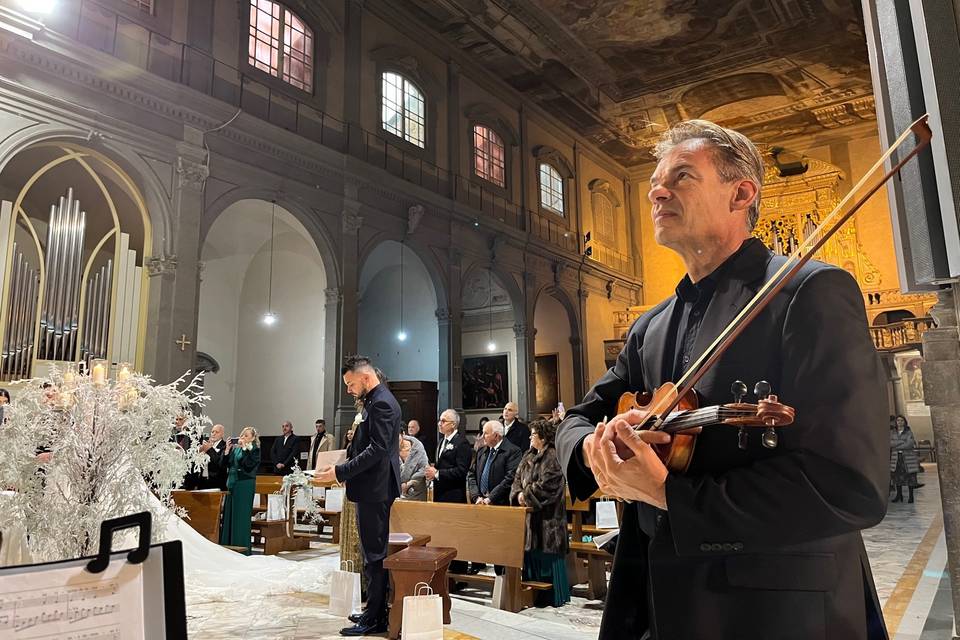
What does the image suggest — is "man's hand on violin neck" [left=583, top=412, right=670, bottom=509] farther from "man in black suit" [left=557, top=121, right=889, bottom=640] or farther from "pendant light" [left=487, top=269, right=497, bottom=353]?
"pendant light" [left=487, top=269, right=497, bottom=353]

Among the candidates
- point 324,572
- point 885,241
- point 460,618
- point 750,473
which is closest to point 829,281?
point 750,473

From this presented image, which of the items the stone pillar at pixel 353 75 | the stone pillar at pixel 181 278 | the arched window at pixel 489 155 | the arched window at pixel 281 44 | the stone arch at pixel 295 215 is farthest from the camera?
the arched window at pixel 489 155

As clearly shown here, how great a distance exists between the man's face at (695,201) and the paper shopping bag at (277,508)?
846 cm

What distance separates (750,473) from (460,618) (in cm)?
431

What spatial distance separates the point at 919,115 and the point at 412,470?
21.6 feet

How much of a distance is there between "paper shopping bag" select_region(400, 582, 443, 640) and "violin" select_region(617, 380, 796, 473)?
270 cm

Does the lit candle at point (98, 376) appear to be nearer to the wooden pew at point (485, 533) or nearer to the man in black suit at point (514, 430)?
the wooden pew at point (485, 533)

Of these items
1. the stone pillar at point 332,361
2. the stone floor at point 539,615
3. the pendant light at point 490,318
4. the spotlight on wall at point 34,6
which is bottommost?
the stone floor at point 539,615

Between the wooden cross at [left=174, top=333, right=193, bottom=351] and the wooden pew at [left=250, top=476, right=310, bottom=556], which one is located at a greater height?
the wooden cross at [left=174, top=333, right=193, bottom=351]

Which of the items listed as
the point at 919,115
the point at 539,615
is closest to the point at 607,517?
the point at 539,615

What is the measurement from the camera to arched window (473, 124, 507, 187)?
15734 mm

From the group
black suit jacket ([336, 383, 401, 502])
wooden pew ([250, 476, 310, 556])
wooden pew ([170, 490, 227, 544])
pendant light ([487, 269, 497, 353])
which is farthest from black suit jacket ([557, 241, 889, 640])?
pendant light ([487, 269, 497, 353])

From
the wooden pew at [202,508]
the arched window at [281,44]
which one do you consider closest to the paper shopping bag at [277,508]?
the wooden pew at [202,508]

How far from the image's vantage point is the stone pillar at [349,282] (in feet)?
37.6
